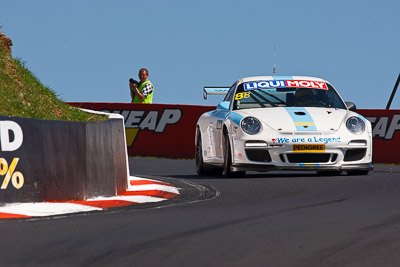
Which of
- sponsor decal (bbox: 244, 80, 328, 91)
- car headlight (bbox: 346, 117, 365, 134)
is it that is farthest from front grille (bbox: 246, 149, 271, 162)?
sponsor decal (bbox: 244, 80, 328, 91)

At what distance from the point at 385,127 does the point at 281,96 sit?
8.10 m

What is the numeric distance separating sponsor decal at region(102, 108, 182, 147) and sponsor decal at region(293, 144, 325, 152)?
896 cm

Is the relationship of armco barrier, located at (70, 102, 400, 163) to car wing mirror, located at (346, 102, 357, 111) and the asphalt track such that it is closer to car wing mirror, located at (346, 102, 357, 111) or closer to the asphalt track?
car wing mirror, located at (346, 102, 357, 111)

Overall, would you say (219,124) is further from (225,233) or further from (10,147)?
(225,233)

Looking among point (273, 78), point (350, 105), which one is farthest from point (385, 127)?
point (273, 78)

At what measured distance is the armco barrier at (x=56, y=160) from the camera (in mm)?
8164

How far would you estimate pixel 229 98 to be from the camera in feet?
43.6

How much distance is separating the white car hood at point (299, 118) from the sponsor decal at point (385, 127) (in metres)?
8.16

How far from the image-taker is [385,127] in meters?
20.3

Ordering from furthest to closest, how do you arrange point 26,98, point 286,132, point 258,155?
point 258,155
point 286,132
point 26,98

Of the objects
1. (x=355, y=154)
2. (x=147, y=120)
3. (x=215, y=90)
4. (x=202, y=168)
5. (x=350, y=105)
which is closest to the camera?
(x=355, y=154)

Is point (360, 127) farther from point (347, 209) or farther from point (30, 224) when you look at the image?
point (30, 224)

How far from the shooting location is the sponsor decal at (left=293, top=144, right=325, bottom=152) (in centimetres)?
1162

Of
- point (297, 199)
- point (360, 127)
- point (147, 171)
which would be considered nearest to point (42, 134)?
point (297, 199)
